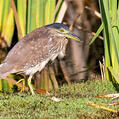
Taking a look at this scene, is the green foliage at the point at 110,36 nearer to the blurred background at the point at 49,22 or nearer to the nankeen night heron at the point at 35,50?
the blurred background at the point at 49,22

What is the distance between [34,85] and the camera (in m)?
6.53

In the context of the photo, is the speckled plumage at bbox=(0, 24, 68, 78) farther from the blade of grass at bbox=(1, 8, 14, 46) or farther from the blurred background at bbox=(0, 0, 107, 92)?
the blade of grass at bbox=(1, 8, 14, 46)

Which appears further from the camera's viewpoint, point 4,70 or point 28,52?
point 28,52

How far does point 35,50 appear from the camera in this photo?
217 inches

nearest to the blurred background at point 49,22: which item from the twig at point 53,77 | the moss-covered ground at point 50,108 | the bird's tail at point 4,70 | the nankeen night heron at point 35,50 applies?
the twig at point 53,77

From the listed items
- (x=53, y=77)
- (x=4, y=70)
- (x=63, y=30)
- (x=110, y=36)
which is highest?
(x=63, y=30)

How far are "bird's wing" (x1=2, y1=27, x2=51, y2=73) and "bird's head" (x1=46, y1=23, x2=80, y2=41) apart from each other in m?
0.18

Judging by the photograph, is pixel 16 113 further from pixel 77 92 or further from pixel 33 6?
pixel 33 6

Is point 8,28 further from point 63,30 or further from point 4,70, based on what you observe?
point 4,70

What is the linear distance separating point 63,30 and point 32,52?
0.64 m

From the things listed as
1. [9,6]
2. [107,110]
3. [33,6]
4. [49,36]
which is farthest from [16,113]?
[9,6]

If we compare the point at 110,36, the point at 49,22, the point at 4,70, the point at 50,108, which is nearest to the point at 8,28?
the point at 49,22

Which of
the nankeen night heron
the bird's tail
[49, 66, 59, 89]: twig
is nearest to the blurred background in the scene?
[49, 66, 59, 89]: twig

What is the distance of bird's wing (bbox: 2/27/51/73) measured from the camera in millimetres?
5344
